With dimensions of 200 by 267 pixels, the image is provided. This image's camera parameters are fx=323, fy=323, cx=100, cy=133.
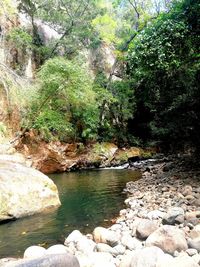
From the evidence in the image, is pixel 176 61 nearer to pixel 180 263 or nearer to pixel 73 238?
pixel 73 238

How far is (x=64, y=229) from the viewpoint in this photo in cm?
619

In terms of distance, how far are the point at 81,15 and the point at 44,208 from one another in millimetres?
15189

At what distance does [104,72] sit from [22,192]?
610 inches

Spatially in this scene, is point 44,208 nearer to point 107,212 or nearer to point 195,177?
point 107,212

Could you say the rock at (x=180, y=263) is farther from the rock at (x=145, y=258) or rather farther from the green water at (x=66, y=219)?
the green water at (x=66, y=219)

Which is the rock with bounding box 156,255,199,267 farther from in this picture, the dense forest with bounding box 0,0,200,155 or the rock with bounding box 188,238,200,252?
the dense forest with bounding box 0,0,200,155

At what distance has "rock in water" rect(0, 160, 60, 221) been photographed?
22.6ft

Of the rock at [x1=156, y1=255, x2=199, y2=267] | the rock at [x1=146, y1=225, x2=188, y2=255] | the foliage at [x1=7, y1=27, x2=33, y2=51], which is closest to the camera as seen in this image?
the rock at [x1=156, y1=255, x2=199, y2=267]

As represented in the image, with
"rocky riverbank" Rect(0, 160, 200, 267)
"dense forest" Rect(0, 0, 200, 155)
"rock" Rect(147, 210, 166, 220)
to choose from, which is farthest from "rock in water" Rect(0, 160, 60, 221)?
"dense forest" Rect(0, 0, 200, 155)

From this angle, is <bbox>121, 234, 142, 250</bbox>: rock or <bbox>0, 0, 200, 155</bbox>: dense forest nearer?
<bbox>121, 234, 142, 250</bbox>: rock

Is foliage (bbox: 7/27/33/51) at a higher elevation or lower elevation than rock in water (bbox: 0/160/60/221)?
higher

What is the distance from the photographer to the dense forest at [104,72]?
949 centimetres

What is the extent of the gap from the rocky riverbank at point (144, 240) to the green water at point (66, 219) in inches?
17.1

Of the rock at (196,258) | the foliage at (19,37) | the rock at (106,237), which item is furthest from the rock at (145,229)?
the foliage at (19,37)
